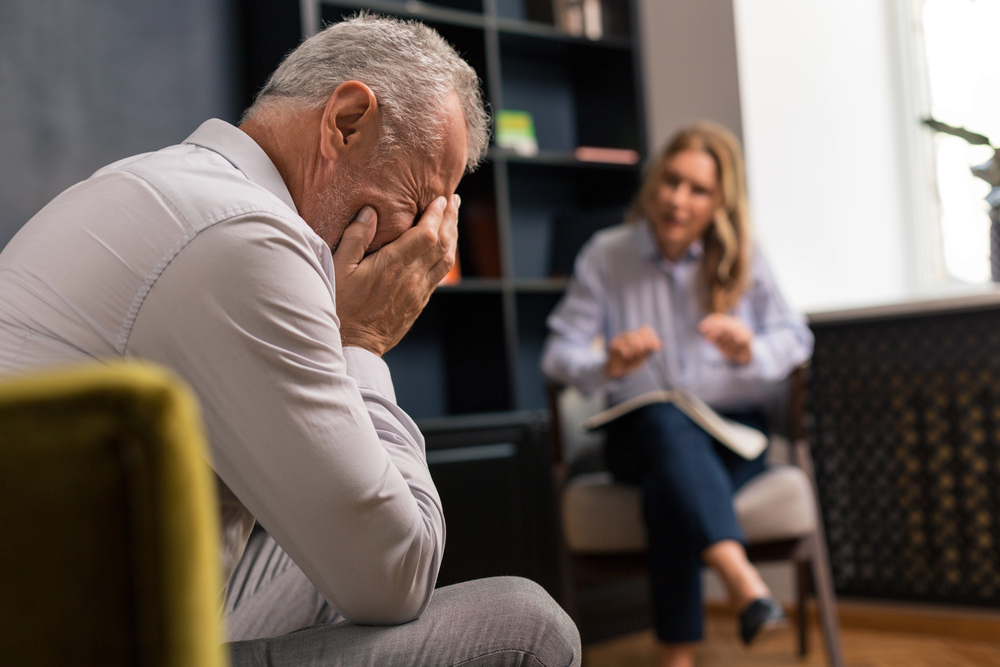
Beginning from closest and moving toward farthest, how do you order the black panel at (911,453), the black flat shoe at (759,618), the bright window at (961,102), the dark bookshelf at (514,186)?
the black flat shoe at (759,618) < the black panel at (911,453) < the dark bookshelf at (514,186) < the bright window at (961,102)

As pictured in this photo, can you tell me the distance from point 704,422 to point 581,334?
18.2 inches

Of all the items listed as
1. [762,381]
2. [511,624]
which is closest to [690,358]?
[762,381]

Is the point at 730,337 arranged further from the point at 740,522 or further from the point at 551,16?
the point at 551,16

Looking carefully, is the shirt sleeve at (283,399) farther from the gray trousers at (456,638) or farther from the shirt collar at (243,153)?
the shirt collar at (243,153)

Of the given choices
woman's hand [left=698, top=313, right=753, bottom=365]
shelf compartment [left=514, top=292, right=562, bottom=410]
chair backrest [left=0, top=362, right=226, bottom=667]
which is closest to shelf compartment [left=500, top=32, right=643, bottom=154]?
shelf compartment [left=514, top=292, right=562, bottom=410]

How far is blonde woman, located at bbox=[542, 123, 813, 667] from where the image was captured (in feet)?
6.12

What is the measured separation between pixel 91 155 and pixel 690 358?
5.38 ft

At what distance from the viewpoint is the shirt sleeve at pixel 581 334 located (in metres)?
2.17

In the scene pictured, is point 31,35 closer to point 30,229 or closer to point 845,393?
point 30,229

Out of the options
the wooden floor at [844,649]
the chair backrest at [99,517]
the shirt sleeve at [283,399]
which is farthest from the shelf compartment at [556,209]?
the chair backrest at [99,517]

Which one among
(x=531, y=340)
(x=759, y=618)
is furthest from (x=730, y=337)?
(x=531, y=340)

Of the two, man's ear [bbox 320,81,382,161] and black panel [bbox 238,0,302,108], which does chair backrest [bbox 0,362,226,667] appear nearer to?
man's ear [bbox 320,81,382,161]

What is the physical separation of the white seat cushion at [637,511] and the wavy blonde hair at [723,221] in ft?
1.56

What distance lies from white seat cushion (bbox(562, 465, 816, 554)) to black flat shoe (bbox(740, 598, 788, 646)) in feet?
0.90
